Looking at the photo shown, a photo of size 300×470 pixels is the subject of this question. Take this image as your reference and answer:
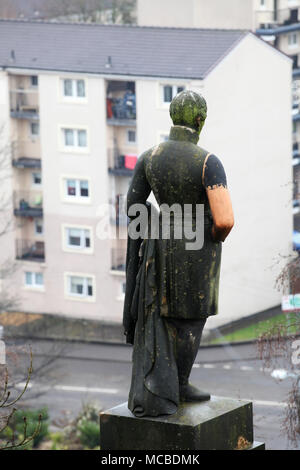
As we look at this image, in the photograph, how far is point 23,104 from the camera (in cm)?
7375

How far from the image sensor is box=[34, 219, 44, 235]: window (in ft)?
251

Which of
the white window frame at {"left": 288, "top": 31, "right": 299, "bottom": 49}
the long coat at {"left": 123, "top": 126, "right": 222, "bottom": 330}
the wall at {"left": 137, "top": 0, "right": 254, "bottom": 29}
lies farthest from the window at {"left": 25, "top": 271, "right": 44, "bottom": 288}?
the long coat at {"left": 123, "top": 126, "right": 222, "bottom": 330}

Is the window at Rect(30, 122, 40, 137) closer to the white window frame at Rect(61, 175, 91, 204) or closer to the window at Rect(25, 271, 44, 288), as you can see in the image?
the white window frame at Rect(61, 175, 91, 204)

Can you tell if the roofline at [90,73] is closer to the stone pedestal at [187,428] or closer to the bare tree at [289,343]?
the bare tree at [289,343]

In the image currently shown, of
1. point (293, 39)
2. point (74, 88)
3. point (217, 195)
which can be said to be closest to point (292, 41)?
point (293, 39)

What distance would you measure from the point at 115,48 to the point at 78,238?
1073cm

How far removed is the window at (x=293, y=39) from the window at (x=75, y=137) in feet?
58.9

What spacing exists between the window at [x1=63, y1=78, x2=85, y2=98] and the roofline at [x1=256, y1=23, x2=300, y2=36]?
15.5 m

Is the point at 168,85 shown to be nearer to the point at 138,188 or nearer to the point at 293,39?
the point at 293,39

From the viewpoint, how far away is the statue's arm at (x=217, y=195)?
727 inches

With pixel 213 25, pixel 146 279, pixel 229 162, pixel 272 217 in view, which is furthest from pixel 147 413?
pixel 213 25

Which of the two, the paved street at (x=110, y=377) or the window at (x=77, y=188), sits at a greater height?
the window at (x=77, y=188)

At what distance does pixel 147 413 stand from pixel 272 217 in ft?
181

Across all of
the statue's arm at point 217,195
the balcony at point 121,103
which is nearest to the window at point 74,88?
the balcony at point 121,103
